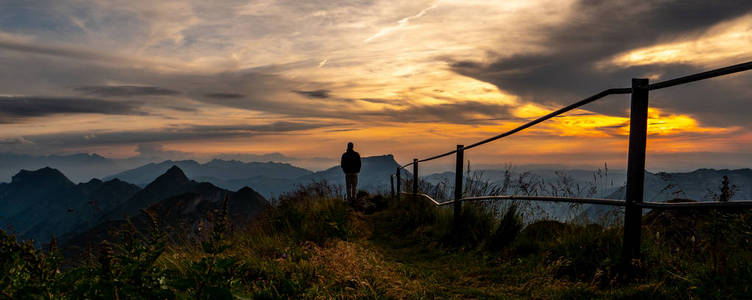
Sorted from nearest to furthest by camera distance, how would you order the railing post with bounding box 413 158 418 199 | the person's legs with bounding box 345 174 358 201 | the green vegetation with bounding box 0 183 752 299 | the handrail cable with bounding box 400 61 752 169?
the green vegetation with bounding box 0 183 752 299 < the handrail cable with bounding box 400 61 752 169 < the railing post with bounding box 413 158 418 199 < the person's legs with bounding box 345 174 358 201

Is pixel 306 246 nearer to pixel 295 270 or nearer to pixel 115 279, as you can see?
pixel 295 270

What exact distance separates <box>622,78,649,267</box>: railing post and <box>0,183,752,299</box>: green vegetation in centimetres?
20

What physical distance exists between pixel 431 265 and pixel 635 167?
9.17 feet

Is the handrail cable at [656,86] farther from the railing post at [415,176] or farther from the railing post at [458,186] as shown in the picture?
the railing post at [415,176]

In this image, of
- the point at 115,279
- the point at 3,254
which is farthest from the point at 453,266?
the point at 3,254

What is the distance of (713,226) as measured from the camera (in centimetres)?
321

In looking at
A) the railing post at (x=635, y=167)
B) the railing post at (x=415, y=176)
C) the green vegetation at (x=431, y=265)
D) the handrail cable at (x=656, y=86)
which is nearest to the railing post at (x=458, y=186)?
the green vegetation at (x=431, y=265)

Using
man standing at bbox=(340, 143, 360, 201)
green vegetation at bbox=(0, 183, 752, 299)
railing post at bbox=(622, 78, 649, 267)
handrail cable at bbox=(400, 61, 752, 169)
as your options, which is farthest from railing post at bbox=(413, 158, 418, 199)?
railing post at bbox=(622, 78, 649, 267)

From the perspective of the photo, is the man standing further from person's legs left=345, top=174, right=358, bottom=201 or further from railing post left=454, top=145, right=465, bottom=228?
railing post left=454, top=145, right=465, bottom=228

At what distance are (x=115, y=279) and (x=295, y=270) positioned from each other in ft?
5.99

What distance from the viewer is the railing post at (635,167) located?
3.39 meters

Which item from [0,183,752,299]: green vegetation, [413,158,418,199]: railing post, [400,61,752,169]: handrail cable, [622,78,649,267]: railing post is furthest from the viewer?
[413,158,418,199]: railing post

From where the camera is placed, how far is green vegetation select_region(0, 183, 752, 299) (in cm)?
243

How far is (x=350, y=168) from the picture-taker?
1541 cm
